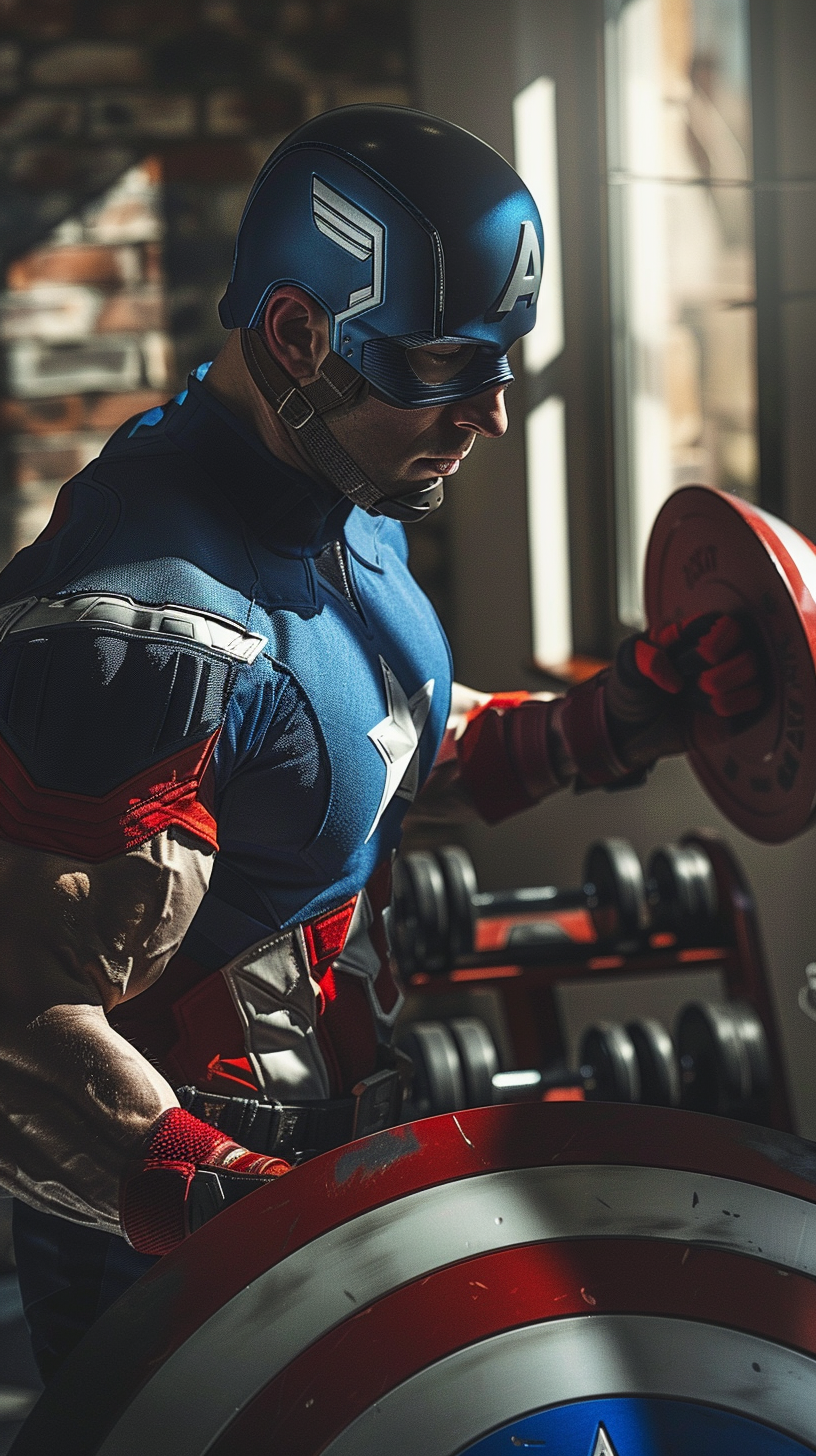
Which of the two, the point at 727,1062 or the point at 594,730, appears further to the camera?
the point at 727,1062

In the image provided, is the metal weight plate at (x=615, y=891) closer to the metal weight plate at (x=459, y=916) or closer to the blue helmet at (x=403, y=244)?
the metal weight plate at (x=459, y=916)

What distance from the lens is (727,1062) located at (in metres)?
1.70

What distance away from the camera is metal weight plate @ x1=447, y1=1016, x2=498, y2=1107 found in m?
1.79

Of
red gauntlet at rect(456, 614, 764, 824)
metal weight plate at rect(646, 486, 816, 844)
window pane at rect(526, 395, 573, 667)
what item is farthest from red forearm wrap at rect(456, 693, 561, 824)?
window pane at rect(526, 395, 573, 667)

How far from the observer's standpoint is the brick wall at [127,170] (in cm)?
277

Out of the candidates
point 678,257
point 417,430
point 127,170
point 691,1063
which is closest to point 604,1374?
point 417,430

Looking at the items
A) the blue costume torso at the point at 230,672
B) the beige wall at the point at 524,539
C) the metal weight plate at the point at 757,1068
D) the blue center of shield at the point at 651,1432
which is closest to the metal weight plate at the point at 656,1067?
the metal weight plate at the point at 757,1068

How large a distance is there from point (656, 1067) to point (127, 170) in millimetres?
2091

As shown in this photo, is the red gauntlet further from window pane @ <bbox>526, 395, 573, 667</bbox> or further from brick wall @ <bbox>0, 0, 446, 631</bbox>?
brick wall @ <bbox>0, 0, 446, 631</bbox>

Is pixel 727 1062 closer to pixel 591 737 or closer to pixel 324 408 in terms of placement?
pixel 591 737

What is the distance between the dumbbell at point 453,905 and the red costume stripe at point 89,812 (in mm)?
1165

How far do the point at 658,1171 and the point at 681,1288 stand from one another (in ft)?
0.19

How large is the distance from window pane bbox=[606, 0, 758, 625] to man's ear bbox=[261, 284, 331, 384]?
3.81 feet

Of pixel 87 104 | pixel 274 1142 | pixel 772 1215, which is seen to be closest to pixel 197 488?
pixel 274 1142
